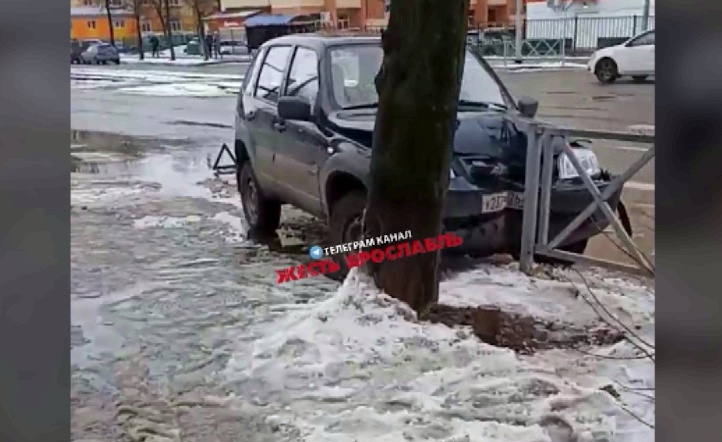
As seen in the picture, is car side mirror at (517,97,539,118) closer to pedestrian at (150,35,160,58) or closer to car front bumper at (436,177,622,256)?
car front bumper at (436,177,622,256)

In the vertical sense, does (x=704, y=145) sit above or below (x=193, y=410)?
above

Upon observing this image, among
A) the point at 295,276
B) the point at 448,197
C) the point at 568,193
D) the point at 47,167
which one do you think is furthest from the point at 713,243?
the point at 47,167

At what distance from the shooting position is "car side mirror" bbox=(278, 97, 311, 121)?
4.93 feet

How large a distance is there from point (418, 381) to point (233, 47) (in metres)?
0.63

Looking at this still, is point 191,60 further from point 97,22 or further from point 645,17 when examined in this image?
point 645,17

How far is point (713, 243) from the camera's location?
4.20 ft

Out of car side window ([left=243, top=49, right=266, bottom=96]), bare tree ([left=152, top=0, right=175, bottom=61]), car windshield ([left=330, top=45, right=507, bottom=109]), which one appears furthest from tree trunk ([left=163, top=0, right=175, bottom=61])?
car windshield ([left=330, top=45, right=507, bottom=109])

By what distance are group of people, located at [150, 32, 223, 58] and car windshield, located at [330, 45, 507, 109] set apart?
0.62 ft

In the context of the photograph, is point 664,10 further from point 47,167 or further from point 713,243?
point 47,167

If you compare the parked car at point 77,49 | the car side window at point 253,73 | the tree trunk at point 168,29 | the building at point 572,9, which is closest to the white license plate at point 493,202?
the building at point 572,9

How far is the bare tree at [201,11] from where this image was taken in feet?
4.66

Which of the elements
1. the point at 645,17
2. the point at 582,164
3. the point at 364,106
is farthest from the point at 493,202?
the point at 645,17

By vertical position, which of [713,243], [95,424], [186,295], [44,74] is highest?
[44,74]

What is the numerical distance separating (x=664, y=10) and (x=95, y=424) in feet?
3.45
